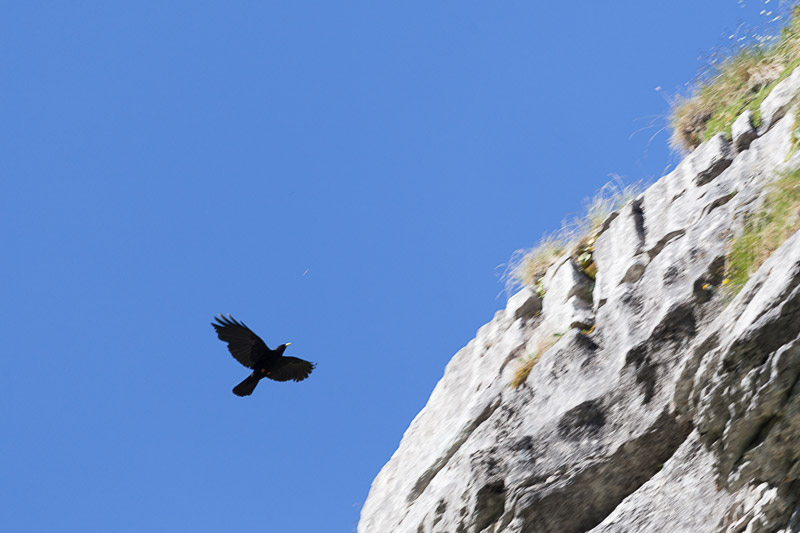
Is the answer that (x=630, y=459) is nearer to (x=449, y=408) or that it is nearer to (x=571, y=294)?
(x=571, y=294)

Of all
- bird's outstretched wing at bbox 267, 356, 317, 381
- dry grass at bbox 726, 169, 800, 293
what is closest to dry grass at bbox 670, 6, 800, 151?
dry grass at bbox 726, 169, 800, 293

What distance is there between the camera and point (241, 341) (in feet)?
33.2

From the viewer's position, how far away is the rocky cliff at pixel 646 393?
5293 mm

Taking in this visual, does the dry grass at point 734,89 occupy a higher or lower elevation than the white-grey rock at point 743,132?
higher

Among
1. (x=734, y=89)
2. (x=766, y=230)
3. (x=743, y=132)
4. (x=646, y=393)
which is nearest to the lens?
(x=766, y=230)

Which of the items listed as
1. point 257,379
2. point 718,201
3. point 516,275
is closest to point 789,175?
point 718,201

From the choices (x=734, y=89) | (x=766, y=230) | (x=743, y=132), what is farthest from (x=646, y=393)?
(x=734, y=89)

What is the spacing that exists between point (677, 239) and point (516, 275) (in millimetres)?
2640

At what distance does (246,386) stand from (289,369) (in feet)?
1.84

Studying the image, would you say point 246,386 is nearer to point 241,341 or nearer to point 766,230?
point 241,341

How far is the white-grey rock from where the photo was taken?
8.34m

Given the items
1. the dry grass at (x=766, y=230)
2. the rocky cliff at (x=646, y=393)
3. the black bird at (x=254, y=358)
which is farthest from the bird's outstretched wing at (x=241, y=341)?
the dry grass at (x=766, y=230)

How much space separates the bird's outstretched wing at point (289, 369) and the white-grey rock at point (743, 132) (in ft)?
18.3

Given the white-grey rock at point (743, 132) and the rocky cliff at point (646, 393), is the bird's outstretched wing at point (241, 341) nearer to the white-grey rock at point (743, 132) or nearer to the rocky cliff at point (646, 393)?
the rocky cliff at point (646, 393)
